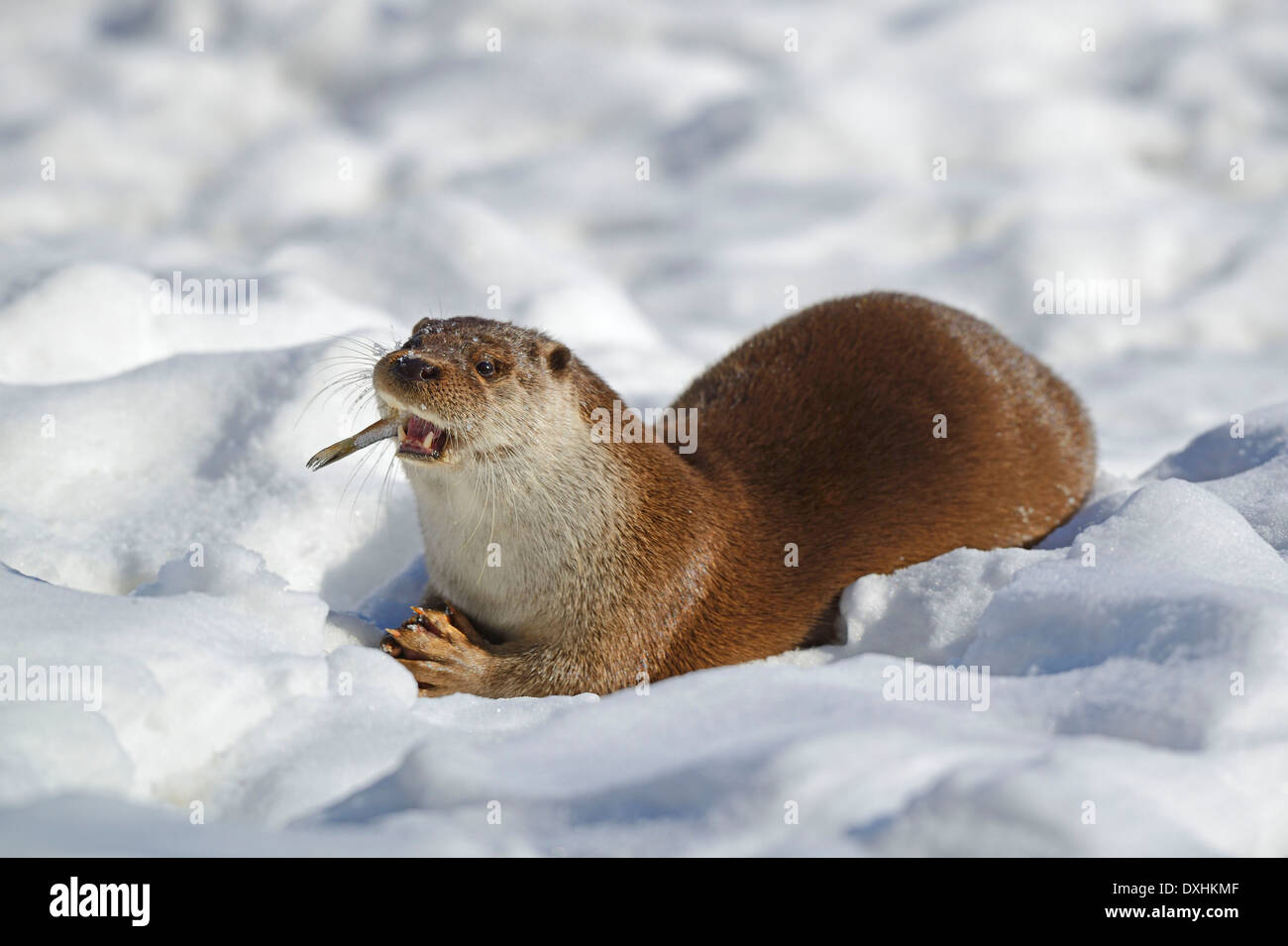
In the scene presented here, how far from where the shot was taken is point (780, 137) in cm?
767

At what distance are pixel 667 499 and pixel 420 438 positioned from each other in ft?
1.95

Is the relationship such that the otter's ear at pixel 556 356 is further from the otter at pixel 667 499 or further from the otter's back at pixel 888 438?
the otter's back at pixel 888 438

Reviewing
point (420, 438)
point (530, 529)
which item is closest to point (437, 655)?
point (530, 529)

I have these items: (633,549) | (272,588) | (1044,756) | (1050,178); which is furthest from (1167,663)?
(1050,178)

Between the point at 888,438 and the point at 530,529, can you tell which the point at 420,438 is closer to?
the point at 530,529

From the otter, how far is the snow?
0.56 feet

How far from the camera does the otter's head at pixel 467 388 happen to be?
2.63 m

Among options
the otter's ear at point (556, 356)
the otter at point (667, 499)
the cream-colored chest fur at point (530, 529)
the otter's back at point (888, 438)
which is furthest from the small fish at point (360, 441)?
the otter's back at point (888, 438)

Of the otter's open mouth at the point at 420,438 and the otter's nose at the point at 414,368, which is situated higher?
the otter's nose at the point at 414,368

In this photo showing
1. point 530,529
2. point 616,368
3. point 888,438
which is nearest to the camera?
point 530,529

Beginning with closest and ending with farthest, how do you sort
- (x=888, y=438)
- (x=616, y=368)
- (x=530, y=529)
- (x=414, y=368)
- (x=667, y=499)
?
1. (x=414, y=368)
2. (x=530, y=529)
3. (x=667, y=499)
4. (x=888, y=438)
5. (x=616, y=368)

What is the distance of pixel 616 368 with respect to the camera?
497 centimetres

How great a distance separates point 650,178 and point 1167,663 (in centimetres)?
604

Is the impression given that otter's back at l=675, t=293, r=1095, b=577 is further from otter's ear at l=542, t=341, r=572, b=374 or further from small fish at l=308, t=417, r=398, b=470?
small fish at l=308, t=417, r=398, b=470
